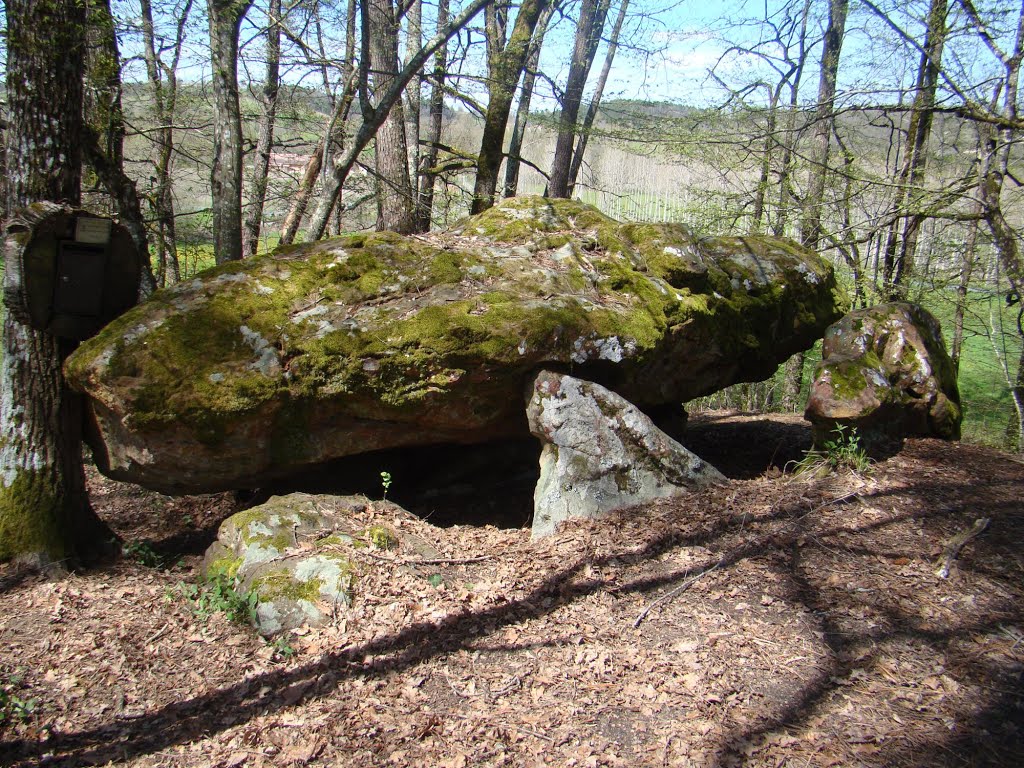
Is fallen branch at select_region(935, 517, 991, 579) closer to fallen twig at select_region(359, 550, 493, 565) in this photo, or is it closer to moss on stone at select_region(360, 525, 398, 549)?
fallen twig at select_region(359, 550, 493, 565)

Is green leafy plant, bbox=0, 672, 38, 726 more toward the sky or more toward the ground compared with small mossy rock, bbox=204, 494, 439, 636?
more toward the ground

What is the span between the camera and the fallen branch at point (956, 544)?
423cm

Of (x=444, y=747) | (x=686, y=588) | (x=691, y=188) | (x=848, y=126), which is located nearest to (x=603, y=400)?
(x=686, y=588)

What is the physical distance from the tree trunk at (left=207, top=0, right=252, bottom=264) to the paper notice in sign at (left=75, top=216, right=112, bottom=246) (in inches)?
93.9

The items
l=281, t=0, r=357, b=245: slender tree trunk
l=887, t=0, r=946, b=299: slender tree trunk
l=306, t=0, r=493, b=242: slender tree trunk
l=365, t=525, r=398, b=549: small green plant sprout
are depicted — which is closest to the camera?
l=365, t=525, r=398, b=549: small green plant sprout

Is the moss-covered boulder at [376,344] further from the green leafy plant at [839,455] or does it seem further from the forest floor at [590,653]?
the green leafy plant at [839,455]

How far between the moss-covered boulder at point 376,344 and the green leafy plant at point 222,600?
0.83m

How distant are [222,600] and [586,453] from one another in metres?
2.69

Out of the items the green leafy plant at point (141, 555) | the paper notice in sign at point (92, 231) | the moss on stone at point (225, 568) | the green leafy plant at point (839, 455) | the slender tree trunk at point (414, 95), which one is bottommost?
the green leafy plant at point (141, 555)

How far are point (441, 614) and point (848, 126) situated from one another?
445 inches

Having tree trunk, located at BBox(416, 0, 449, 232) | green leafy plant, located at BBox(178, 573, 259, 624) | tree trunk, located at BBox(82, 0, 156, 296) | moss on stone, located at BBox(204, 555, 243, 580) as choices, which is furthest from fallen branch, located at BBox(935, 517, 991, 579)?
tree trunk, located at BBox(416, 0, 449, 232)

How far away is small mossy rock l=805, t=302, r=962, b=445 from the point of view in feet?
19.1

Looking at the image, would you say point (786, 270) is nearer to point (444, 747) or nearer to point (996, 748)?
point (996, 748)

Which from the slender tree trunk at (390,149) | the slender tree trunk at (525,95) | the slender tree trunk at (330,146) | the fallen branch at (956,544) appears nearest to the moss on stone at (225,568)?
the slender tree trunk at (330,146)
